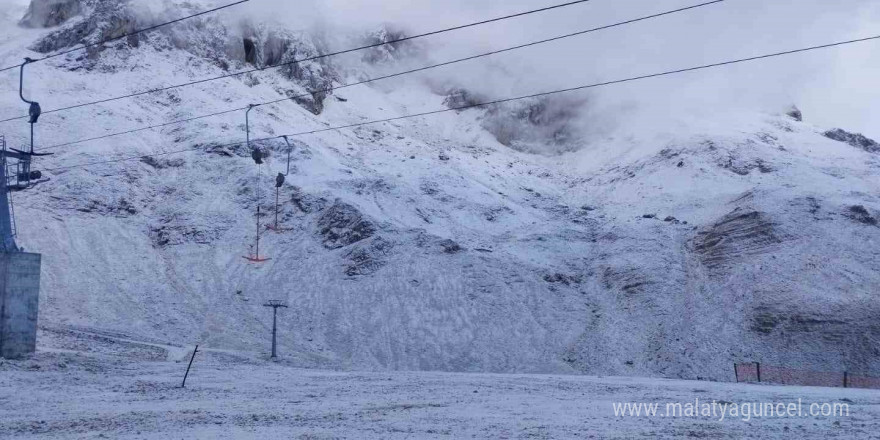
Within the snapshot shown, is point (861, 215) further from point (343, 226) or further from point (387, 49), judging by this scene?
point (387, 49)

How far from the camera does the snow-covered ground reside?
14.8 metres

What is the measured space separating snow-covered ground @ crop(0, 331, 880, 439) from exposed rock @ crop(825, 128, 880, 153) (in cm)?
6164

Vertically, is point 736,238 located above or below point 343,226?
below

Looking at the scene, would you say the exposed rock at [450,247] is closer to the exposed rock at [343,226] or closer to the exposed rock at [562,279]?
the exposed rock at [343,226]

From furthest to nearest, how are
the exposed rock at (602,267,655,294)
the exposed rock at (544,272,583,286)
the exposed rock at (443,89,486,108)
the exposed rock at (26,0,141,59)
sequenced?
1. the exposed rock at (443,89,486,108)
2. the exposed rock at (26,0,141,59)
3. the exposed rock at (544,272,583,286)
4. the exposed rock at (602,267,655,294)

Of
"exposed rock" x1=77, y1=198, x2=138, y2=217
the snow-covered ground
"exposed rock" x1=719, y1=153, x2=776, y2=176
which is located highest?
"exposed rock" x1=719, y1=153, x2=776, y2=176

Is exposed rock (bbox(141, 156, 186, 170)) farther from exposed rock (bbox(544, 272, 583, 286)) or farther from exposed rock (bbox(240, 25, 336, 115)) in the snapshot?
exposed rock (bbox(544, 272, 583, 286))

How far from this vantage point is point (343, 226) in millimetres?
50250

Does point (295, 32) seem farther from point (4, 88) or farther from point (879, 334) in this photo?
point (879, 334)

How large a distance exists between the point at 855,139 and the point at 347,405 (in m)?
73.0

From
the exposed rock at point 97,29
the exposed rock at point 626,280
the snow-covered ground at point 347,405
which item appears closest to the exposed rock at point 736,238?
A: the exposed rock at point 626,280

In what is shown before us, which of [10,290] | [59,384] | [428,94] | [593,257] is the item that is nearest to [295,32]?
[428,94]

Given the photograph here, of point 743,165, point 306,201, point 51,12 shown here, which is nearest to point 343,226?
point 306,201

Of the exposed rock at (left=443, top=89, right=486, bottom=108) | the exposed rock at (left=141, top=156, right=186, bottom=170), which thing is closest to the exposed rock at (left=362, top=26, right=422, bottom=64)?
the exposed rock at (left=443, top=89, right=486, bottom=108)
